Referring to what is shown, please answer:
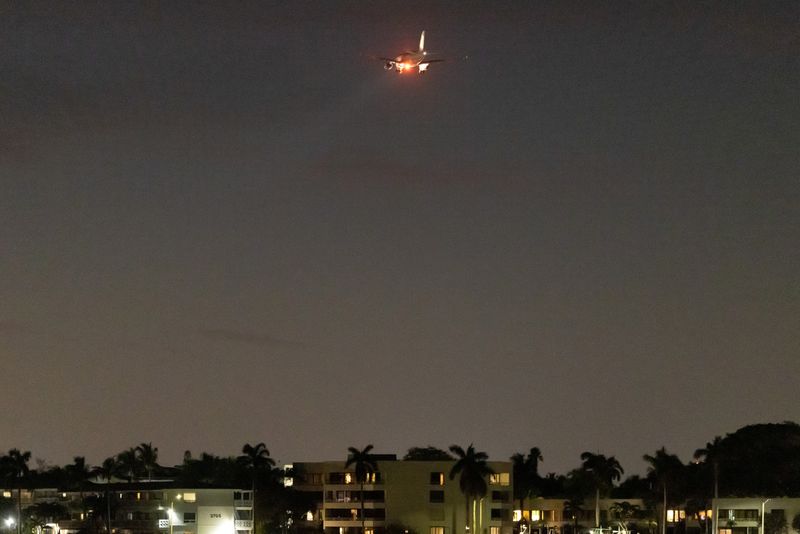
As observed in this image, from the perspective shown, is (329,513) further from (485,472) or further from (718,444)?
(718,444)

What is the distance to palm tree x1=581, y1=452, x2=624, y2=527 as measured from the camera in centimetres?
15312

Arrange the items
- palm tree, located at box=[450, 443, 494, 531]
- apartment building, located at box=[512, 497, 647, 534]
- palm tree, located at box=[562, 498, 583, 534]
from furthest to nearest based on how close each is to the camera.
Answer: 1. palm tree, located at box=[562, 498, 583, 534]
2. apartment building, located at box=[512, 497, 647, 534]
3. palm tree, located at box=[450, 443, 494, 531]

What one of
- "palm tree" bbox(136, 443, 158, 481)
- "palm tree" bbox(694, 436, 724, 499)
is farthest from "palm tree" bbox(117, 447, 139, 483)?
"palm tree" bbox(694, 436, 724, 499)

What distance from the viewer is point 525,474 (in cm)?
16712

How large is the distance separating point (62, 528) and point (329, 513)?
107ft

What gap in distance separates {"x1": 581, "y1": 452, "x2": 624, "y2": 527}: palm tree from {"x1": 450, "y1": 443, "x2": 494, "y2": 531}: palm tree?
905 inches

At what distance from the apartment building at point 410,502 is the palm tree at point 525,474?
685 inches

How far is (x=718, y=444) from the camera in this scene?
5817 inches

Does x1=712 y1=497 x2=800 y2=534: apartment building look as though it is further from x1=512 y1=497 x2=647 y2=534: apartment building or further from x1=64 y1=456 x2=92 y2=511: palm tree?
x1=64 y1=456 x2=92 y2=511: palm tree

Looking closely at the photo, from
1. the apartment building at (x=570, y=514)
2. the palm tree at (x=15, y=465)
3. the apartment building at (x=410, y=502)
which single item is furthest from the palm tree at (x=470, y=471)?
the palm tree at (x=15, y=465)

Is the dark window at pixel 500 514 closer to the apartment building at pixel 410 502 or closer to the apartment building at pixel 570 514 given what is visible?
the apartment building at pixel 410 502

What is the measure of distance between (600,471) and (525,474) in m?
15.9

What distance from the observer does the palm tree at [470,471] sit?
133 meters

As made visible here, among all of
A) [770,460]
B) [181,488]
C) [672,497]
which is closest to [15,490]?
[181,488]
